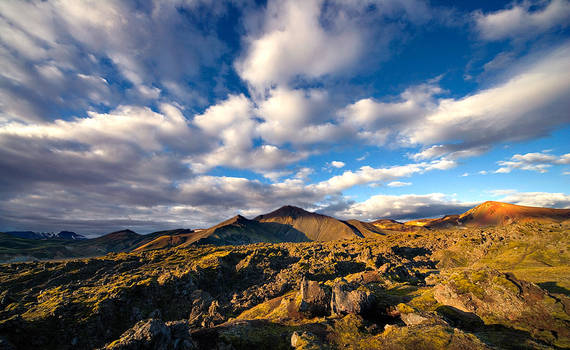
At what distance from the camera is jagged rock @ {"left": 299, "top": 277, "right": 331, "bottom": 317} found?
46719 mm

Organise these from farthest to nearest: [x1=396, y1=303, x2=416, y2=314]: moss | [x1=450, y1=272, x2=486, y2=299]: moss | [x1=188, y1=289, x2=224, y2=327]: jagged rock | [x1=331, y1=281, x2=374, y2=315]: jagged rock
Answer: [x1=188, y1=289, x2=224, y2=327]: jagged rock, [x1=331, y1=281, x2=374, y2=315]: jagged rock, [x1=450, y1=272, x2=486, y2=299]: moss, [x1=396, y1=303, x2=416, y2=314]: moss

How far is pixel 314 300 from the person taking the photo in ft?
158

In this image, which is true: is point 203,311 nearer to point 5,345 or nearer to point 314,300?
point 5,345

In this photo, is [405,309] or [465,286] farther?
[465,286]

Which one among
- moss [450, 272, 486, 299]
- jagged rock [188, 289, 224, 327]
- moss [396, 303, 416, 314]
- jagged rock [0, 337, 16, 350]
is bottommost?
jagged rock [188, 289, 224, 327]

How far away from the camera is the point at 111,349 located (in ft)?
82.5

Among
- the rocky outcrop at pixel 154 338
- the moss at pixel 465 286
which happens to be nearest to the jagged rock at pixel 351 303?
the moss at pixel 465 286

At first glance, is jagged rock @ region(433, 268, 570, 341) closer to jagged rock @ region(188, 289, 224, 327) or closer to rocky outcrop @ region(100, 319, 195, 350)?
rocky outcrop @ region(100, 319, 195, 350)

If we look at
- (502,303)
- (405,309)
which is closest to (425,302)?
(405,309)

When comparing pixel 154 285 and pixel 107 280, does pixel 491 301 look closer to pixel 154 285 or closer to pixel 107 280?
pixel 154 285

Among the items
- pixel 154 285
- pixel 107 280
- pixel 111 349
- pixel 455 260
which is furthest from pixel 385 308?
pixel 455 260

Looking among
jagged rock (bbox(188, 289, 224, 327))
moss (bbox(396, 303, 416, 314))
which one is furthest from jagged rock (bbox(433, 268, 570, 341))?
jagged rock (bbox(188, 289, 224, 327))

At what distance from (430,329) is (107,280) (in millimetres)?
138570

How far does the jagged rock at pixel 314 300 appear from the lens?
4672cm
